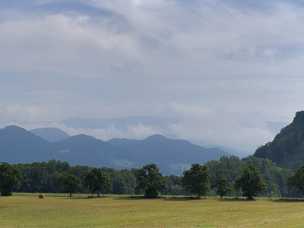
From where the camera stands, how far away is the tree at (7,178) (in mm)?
177875

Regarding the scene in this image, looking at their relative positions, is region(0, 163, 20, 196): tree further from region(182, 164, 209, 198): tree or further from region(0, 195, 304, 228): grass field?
region(0, 195, 304, 228): grass field

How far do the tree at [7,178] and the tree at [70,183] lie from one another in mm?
15057

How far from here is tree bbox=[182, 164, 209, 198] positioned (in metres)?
174

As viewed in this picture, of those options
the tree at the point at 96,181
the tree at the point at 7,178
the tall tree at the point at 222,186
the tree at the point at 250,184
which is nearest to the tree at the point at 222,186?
the tall tree at the point at 222,186

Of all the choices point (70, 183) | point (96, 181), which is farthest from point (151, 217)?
point (70, 183)

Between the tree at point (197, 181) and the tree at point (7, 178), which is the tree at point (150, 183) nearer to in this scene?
the tree at point (197, 181)

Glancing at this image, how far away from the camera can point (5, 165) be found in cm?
18450

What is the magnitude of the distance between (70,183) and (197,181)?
40.3 m

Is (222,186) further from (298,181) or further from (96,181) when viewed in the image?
(96,181)

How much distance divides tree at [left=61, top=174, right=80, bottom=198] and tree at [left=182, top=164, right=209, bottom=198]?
3441 centimetres

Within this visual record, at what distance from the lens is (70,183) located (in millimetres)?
189500

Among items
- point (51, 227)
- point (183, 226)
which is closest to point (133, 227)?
point (183, 226)

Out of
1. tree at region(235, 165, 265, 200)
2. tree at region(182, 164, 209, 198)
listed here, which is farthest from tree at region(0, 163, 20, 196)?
tree at region(235, 165, 265, 200)

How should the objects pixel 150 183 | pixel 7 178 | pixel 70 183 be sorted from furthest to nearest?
pixel 70 183 < pixel 150 183 < pixel 7 178
